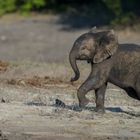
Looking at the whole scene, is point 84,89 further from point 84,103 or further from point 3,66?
point 3,66

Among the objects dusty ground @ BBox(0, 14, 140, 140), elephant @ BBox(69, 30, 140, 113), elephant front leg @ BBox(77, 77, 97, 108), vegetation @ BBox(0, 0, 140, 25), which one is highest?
elephant @ BBox(69, 30, 140, 113)

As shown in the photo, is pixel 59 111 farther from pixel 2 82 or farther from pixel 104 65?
pixel 2 82

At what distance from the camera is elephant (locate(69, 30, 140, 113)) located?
11.8m

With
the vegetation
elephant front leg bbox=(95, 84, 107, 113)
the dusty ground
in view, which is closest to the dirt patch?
the dusty ground

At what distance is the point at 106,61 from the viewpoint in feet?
39.0

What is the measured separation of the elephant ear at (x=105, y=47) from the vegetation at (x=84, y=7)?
17999 mm

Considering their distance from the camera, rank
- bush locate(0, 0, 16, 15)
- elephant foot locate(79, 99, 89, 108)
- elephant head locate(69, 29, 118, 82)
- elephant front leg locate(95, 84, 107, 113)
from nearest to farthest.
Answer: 1. elephant head locate(69, 29, 118, 82)
2. elephant foot locate(79, 99, 89, 108)
3. elephant front leg locate(95, 84, 107, 113)
4. bush locate(0, 0, 16, 15)

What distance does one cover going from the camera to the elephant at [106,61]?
38.6 feet

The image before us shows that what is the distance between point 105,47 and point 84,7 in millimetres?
24436

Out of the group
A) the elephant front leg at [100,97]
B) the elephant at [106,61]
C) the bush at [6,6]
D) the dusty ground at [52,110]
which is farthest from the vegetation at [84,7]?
the elephant at [106,61]

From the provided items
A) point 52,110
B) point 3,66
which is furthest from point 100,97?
point 3,66

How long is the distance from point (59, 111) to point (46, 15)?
22.8 meters

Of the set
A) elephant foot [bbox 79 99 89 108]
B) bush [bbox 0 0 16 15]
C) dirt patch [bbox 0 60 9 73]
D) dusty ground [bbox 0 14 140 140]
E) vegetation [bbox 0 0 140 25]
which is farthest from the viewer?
bush [bbox 0 0 16 15]

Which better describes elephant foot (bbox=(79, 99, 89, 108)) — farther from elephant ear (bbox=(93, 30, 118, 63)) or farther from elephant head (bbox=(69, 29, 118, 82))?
elephant ear (bbox=(93, 30, 118, 63))
